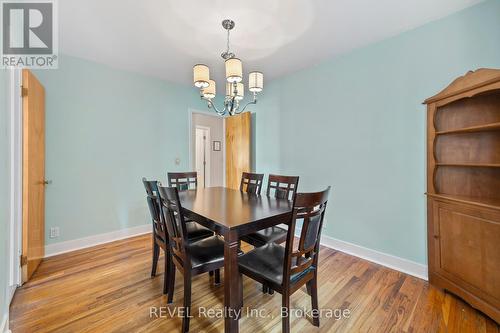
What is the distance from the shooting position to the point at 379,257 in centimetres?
238

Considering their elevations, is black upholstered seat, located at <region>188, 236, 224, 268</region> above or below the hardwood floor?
above

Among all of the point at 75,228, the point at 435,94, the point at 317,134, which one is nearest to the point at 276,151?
the point at 317,134

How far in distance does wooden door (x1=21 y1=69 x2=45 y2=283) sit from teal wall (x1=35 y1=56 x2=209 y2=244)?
8.3 inches

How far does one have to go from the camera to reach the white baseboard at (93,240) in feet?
8.43

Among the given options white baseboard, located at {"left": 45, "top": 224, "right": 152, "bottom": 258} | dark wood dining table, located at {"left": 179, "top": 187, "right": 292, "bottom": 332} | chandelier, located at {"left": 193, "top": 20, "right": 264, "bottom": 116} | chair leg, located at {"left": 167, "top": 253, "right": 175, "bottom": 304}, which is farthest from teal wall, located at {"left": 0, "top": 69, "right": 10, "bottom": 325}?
chandelier, located at {"left": 193, "top": 20, "right": 264, "bottom": 116}

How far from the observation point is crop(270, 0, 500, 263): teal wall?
192 cm

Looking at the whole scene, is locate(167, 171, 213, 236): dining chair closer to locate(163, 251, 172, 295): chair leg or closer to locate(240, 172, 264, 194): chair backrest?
locate(240, 172, 264, 194): chair backrest

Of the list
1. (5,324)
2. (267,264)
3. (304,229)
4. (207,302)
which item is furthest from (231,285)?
(5,324)

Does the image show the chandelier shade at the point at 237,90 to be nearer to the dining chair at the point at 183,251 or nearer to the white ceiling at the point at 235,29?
the white ceiling at the point at 235,29

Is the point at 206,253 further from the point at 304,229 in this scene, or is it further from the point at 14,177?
the point at 14,177

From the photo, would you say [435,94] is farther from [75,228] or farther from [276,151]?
[75,228]

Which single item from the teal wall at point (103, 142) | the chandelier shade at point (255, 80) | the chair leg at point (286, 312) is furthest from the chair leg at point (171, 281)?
the teal wall at point (103, 142)

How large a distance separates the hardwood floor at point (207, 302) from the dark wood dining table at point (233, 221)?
1.31ft

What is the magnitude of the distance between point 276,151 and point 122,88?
2.57 metres
